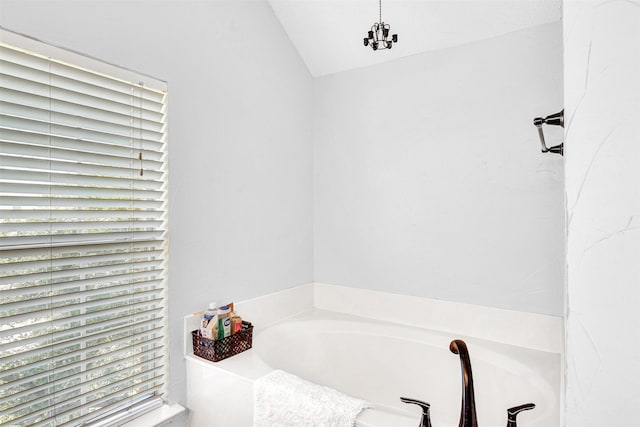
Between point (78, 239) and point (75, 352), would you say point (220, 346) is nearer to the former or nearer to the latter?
point (75, 352)

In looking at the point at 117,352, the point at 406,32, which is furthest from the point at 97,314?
the point at 406,32

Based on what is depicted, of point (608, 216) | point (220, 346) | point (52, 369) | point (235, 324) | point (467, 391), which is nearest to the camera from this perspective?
point (608, 216)

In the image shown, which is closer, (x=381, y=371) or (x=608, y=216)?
(x=608, y=216)

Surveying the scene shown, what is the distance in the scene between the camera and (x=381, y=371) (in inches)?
77.2

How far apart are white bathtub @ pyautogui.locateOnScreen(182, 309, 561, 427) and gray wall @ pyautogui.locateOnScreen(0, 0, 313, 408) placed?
23 cm

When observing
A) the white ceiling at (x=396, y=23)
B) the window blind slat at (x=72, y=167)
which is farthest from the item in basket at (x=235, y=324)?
the white ceiling at (x=396, y=23)

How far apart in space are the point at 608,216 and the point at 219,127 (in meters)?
1.79

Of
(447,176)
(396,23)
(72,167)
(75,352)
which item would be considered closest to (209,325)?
(75,352)

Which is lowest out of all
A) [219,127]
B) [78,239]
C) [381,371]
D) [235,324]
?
[381,371]

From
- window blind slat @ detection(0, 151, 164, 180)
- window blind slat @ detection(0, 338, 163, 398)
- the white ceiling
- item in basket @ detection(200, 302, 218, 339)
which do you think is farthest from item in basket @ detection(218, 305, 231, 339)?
the white ceiling

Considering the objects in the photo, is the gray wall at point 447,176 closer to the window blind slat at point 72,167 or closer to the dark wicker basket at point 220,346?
the dark wicker basket at point 220,346

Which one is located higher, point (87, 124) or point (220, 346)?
point (87, 124)

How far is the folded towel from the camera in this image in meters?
1.21

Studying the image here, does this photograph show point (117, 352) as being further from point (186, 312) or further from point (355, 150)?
point (355, 150)
